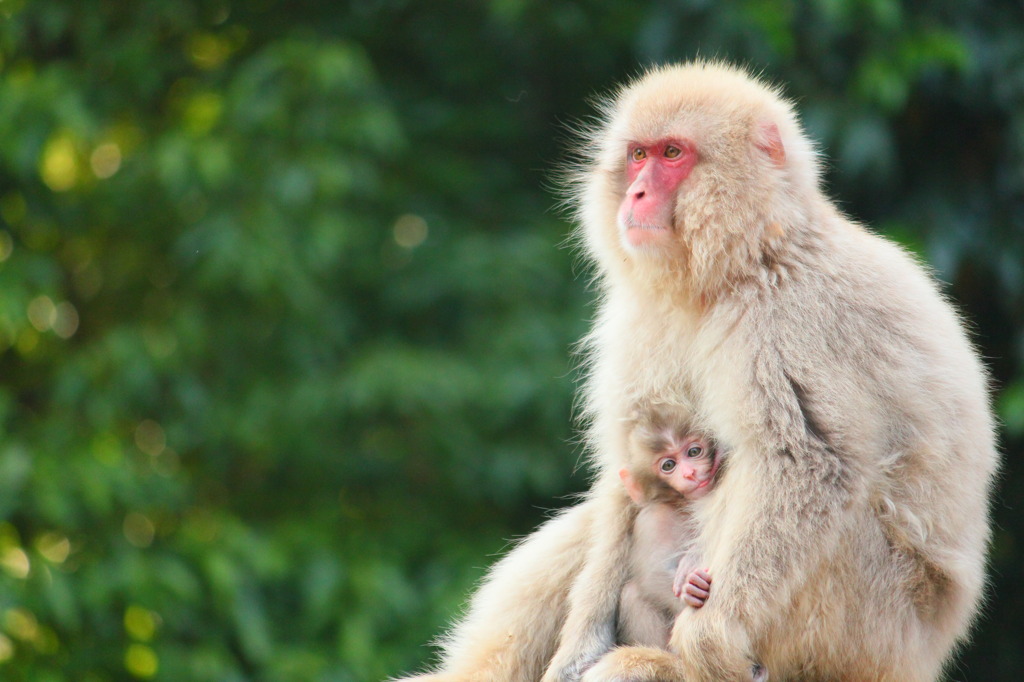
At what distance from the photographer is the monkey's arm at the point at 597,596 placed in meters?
3.60

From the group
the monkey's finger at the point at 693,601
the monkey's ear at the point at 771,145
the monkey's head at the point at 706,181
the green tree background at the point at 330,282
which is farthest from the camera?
the green tree background at the point at 330,282

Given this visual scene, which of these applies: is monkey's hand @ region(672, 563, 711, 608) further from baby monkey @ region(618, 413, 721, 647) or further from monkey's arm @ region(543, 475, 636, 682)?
monkey's arm @ region(543, 475, 636, 682)

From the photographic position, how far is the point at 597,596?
144 inches

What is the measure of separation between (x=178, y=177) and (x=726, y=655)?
4.30 meters

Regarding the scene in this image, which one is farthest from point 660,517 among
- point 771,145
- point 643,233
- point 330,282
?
point 330,282

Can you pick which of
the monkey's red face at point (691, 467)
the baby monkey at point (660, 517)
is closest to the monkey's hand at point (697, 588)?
the baby monkey at point (660, 517)

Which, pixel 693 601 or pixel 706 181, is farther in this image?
pixel 706 181

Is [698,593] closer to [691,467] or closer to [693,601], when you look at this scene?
[693,601]

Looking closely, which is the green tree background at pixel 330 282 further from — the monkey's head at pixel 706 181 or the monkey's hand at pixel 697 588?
the monkey's hand at pixel 697 588

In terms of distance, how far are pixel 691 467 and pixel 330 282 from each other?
3935mm

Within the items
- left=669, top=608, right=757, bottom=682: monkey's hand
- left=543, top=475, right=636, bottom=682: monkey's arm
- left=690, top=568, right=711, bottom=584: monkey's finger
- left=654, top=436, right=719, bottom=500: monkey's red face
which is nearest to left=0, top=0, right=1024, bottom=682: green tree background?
left=543, top=475, right=636, bottom=682: monkey's arm

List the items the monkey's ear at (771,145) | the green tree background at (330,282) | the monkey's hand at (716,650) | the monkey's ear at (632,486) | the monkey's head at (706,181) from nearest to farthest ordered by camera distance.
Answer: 1. the monkey's hand at (716,650)
2. the monkey's head at (706,181)
3. the monkey's ear at (771,145)
4. the monkey's ear at (632,486)
5. the green tree background at (330,282)

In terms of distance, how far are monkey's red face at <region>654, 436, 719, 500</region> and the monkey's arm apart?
0.23 meters

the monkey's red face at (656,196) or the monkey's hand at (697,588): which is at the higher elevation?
the monkey's red face at (656,196)
